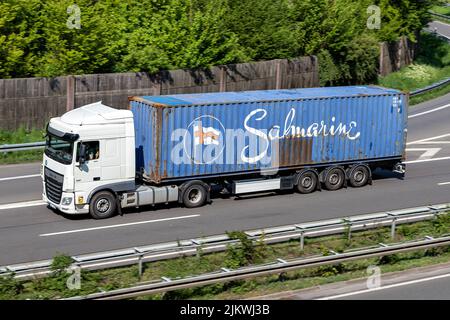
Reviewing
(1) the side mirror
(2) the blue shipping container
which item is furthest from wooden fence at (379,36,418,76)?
(1) the side mirror

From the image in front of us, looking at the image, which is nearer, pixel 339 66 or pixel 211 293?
pixel 211 293

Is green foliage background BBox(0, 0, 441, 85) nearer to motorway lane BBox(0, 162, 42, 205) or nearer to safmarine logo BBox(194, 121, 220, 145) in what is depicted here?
motorway lane BBox(0, 162, 42, 205)

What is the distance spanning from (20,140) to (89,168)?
10633mm

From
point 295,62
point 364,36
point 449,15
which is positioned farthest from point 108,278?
point 449,15

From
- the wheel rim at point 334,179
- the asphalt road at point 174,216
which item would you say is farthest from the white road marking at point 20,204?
the wheel rim at point 334,179

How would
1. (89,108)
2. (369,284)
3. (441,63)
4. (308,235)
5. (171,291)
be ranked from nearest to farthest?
(171,291)
(369,284)
(308,235)
(89,108)
(441,63)

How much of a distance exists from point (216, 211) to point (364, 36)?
79.6 ft

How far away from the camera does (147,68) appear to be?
40.2m

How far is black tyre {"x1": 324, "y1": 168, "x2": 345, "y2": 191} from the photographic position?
30.6 metres

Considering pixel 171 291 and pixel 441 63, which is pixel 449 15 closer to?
pixel 441 63

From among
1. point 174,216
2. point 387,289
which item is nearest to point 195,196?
point 174,216

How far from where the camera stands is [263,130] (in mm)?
29062

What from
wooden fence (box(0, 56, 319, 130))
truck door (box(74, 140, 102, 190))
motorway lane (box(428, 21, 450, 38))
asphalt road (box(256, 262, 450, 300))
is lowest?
asphalt road (box(256, 262, 450, 300))

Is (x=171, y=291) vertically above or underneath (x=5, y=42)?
underneath
